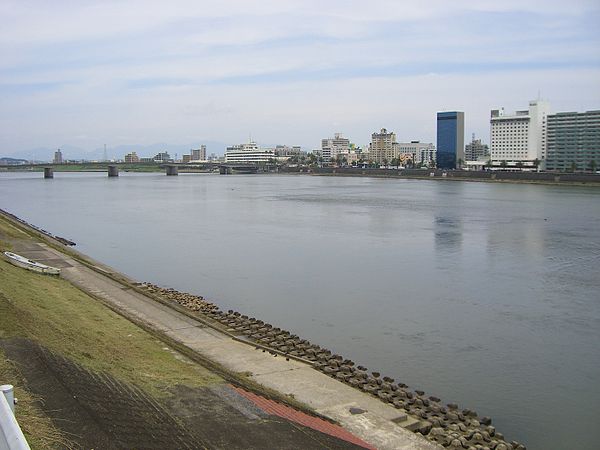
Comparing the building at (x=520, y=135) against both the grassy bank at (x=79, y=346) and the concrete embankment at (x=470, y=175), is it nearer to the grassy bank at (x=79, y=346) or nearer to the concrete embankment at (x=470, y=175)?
the concrete embankment at (x=470, y=175)

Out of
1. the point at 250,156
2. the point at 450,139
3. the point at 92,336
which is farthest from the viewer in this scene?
the point at 250,156

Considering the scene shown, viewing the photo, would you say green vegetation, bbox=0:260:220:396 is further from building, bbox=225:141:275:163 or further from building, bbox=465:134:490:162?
building, bbox=465:134:490:162

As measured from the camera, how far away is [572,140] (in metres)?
62.7

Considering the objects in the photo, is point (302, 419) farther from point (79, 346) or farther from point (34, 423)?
point (79, 346)

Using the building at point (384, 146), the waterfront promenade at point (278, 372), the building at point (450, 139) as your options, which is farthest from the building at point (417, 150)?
the waterfront promenade at point (278, 372)

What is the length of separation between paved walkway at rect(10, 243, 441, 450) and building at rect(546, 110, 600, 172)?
193 feet

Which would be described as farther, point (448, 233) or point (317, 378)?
point (448, 233)

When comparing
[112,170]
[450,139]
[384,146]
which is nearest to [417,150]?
[384,146]

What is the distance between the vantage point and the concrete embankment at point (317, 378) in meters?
4.48

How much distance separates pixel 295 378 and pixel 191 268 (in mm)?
7480

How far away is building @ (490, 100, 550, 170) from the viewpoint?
231ft

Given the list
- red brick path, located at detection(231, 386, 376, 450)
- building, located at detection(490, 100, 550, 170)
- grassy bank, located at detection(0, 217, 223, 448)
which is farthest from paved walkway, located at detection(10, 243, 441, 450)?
building, located at detection(490, 100, 550, 170)

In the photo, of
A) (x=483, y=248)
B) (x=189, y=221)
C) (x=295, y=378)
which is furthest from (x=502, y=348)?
(x=189, y=221)

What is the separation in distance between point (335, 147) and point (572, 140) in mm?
63804
